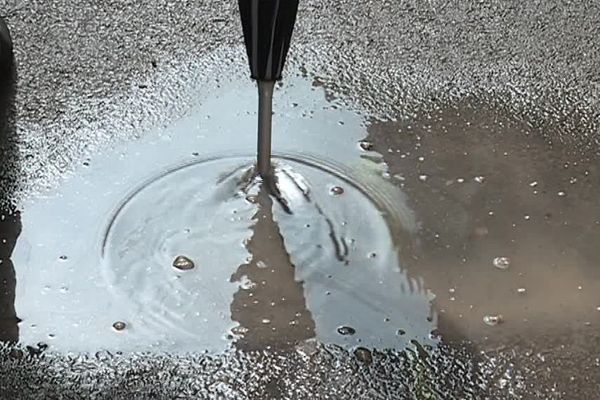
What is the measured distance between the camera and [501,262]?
2.12m

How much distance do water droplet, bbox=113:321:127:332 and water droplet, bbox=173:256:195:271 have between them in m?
0.18

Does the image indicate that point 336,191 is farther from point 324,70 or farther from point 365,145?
point 324,70

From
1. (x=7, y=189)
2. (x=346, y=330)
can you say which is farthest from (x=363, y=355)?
(x=7, y=189)

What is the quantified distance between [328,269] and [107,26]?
1.07 m

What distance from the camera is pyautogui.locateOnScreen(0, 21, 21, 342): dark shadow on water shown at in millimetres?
1952

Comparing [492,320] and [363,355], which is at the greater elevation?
[492,320]

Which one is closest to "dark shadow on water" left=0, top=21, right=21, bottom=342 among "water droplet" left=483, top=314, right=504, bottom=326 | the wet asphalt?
the wet asphalt

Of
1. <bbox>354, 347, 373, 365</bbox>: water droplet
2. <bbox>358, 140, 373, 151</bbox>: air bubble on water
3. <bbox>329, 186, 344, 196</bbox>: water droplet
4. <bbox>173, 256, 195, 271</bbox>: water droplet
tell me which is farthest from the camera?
<bbox>358, 140, 373, 151</bbox>: air bubble on water

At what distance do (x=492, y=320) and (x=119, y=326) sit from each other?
72cm

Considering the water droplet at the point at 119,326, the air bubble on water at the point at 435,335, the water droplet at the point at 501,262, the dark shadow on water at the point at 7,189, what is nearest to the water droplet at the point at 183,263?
the water droplet at the point at 119,326

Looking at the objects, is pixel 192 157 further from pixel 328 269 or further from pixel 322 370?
pixel 322 370

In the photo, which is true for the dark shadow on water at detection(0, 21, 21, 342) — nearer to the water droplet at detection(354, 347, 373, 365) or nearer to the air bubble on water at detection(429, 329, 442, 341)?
the water droplet at detection(354, 347, 373, 365)

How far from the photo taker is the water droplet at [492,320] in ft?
6.52

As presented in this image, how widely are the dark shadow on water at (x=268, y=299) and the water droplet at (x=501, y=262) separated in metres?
0.42
